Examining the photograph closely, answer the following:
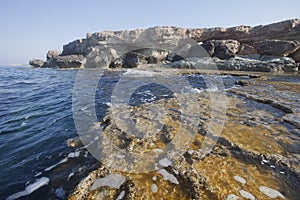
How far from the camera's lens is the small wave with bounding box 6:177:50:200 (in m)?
2.20

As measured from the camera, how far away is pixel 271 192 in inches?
77.5

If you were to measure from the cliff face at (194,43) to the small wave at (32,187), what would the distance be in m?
23.9

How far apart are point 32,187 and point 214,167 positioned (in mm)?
2617

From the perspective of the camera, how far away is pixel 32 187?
2.31 m

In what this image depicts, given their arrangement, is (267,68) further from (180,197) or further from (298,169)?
(180,197)

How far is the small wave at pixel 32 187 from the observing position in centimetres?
220

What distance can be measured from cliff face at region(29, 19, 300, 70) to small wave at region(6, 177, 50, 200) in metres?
23.9

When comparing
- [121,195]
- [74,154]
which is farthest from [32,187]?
[121,195]

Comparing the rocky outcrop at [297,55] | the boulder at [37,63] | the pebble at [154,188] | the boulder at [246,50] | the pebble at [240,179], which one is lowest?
the pebble at [154,188]

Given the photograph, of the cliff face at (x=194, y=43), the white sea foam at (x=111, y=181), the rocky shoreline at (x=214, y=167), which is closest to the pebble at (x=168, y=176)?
the rocky shoreline at (x=214, y=167)

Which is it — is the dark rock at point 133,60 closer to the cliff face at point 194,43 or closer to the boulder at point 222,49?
the cliff face at point 194,43

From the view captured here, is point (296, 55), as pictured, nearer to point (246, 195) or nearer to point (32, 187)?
point (246, 195)

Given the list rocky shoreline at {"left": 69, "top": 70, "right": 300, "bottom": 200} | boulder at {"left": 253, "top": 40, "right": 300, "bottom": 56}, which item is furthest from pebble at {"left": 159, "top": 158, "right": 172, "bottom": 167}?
boulder at {"left": 253, "top": 40, "right": 300, "bottom": 56}

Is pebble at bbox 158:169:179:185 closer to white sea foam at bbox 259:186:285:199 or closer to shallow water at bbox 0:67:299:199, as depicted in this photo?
shallow water at bbox 0:67:299:199
